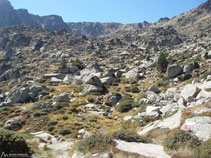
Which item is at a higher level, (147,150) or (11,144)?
(11,144)

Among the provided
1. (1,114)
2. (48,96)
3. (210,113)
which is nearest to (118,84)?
(48,96)

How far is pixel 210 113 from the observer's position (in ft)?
31.3

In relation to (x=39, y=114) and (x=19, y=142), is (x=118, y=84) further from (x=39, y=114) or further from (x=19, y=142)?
(x=19, y=142)

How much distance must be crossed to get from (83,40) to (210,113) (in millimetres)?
152351

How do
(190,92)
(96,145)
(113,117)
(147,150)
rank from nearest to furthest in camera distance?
(147,150) < (96,145) < (190,92) < (113,117)

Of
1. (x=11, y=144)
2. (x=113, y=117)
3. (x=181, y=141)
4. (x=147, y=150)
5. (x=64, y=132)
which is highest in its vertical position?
(x=11, y=144)

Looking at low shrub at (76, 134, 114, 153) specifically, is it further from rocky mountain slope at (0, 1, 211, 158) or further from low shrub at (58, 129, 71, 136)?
low shrub at (58, 129, 71, 136)

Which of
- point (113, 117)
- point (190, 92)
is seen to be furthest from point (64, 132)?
point (190, 92)

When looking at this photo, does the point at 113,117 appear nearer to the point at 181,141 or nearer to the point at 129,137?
the point at 129,137

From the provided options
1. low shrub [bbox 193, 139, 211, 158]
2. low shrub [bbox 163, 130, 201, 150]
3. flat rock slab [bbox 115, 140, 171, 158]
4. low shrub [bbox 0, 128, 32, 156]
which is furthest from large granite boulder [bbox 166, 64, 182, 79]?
low shrub [bbox 0, 128, 32, 156]

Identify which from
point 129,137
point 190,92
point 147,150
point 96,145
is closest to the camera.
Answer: point 147,150

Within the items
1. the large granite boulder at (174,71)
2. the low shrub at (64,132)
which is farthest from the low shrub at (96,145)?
the large granite boulder at (174,71)

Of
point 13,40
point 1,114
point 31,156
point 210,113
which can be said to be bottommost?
point 1,114

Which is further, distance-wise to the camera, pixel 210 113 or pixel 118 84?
pixel 118 84
